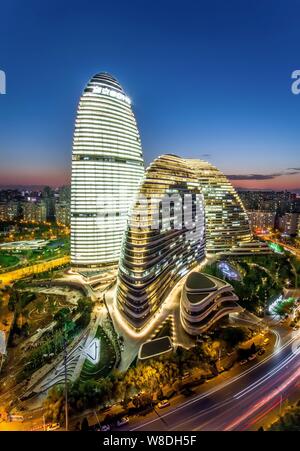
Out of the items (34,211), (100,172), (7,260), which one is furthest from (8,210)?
(100,172)

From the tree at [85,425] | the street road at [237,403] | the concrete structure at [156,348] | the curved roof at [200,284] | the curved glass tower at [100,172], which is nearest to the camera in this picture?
the tree at [85,425]

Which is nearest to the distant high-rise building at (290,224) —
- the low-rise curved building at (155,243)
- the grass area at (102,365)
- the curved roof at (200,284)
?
the low-rise curved building at (155,243)

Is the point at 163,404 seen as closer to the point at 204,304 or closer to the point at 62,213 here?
the point at 204,304

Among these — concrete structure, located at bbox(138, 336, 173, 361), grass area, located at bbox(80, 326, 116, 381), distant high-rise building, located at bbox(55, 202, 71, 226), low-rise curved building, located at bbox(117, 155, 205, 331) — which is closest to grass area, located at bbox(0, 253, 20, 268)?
low-rise curved building, located at bbox(117, 155, 205, 331)

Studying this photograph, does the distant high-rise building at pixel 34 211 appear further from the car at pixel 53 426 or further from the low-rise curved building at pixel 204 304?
the car at pixel 53 426

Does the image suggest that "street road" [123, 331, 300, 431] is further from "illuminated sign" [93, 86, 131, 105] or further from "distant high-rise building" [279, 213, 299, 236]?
"distant high-rise building" [279, 213, 299, 236]
